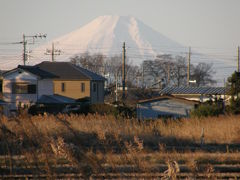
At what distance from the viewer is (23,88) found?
4469cm

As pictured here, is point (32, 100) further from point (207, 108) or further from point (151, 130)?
point (151, 130)

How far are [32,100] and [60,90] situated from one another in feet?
19.7

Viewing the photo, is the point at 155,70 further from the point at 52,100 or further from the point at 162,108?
the point at 162,108

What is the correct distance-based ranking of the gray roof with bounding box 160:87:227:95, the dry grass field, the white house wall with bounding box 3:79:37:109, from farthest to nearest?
the gray roof with bounding box 160:87:227:95 → the white house wall with bounding box 3:79:37:109 → the dry grass field

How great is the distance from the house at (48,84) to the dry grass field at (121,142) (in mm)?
22125

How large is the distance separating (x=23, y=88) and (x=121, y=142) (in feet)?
92.1

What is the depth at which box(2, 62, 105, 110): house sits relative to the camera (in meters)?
44.3

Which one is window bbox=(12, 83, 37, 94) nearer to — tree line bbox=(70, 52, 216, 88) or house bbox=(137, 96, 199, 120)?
house bbox=(137, 96, 199, 120)

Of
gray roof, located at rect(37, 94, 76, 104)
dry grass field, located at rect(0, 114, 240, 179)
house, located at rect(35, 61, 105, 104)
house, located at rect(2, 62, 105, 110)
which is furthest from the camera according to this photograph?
house, located at rect(35, 61, 105, 104)

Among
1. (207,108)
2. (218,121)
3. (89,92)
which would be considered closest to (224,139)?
(218,121)

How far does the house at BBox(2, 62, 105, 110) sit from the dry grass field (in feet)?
72.6

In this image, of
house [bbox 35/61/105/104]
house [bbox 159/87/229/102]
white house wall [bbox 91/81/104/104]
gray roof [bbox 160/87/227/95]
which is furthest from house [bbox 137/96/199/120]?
white house wall [bbox 91/81/104/104]

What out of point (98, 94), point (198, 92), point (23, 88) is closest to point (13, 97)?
point (23, 88)

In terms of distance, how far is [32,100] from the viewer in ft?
145
